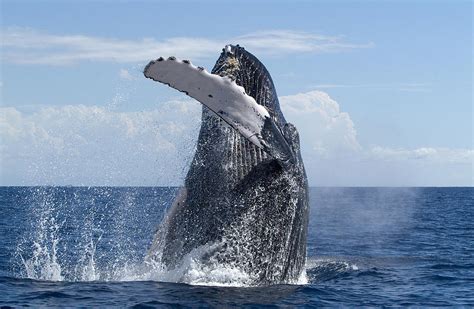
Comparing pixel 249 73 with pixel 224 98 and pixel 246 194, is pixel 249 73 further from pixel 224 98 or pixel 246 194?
pixel 246 194

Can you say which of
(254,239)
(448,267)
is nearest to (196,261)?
(254,239)

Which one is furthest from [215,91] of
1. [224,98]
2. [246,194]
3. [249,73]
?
[246,194]

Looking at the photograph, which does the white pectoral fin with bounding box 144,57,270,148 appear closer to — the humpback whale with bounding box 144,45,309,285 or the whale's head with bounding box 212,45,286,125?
the humpback whale with bounding box 144,45,309,285

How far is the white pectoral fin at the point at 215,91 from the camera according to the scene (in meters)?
9.22

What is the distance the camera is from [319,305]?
10.4m

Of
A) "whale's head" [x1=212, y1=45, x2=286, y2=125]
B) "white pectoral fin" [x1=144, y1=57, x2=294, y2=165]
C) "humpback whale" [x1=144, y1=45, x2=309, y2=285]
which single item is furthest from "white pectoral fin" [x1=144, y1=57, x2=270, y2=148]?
"whale's head" [x1=212, y1=45, x2=286, y2=125]

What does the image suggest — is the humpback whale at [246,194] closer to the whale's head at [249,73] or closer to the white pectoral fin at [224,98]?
the whale's head at [249,73]

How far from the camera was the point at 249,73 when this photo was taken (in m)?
11.0

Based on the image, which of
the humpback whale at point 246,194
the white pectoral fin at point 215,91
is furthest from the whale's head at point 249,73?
the white pectoral fin at point 215,91

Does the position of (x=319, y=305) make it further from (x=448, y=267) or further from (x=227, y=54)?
(x=448, y=267)

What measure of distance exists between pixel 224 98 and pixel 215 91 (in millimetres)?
170

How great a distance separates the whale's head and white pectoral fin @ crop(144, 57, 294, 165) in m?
0.86

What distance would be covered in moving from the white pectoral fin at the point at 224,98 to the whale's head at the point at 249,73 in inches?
33.7

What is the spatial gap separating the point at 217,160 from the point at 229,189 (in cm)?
49
